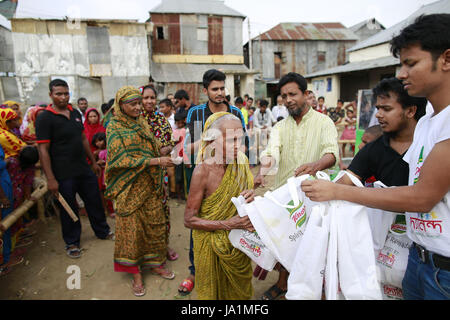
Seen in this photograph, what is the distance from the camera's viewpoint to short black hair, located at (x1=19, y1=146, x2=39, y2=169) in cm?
364

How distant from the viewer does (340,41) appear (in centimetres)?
2548

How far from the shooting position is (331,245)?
1.24m

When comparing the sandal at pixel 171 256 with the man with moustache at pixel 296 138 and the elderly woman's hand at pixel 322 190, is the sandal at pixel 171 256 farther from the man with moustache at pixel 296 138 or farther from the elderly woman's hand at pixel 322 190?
the elderly woman's hand at pixel 322 190

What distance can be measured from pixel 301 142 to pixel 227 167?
0.88 meters

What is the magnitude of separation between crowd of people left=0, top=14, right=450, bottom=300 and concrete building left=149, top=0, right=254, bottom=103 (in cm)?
1483

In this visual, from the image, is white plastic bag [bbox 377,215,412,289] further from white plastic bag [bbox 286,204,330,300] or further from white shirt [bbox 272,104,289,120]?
white shirt [bbox 272,104,289,120]

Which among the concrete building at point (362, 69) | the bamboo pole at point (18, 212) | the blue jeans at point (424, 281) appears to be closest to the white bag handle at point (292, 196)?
the blue jeans at point (424, 281)

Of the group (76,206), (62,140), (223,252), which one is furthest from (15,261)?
(223,252)

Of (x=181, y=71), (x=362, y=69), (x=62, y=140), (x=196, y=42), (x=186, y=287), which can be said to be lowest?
(x=186, y=287)

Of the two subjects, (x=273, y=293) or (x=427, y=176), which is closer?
(x=427, y=176)

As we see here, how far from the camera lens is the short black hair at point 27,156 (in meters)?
3.64

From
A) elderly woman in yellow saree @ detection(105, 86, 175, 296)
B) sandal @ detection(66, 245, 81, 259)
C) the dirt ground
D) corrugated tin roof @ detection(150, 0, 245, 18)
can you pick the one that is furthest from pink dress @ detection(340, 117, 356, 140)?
corrugated tin roof @ detection(150, 0, 245, 18)

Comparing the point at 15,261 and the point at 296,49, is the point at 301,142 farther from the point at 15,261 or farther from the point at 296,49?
the point at 296,49

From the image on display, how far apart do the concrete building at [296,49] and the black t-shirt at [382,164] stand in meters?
23.4
